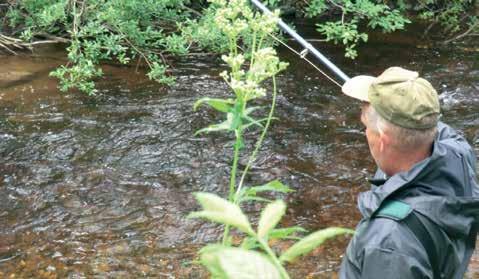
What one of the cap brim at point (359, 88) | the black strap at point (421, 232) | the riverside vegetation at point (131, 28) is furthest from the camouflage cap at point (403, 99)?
the riverside vegetation at point (131, 28)

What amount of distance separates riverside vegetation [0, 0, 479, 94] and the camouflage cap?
3.87 m

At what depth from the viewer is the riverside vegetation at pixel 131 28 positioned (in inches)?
245

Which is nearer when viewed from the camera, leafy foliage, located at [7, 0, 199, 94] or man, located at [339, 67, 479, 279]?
man, located at [339, 67, 479, 279]

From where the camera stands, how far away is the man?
1869 mm

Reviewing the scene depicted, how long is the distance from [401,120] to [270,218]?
4.40 ft

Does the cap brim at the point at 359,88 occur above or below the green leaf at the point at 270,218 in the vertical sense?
below

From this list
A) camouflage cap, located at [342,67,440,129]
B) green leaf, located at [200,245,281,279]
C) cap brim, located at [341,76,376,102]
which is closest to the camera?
green leaf, located at [200,245,281,279]

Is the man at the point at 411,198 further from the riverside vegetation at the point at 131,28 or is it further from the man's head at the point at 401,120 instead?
the riverside vegetation at the point at 131,28

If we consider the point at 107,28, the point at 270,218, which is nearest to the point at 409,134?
the point at 270,218

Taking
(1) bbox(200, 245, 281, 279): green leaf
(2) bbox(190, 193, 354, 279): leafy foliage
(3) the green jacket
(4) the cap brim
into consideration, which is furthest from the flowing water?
(1) bbox(200, 245, 281, 279): green leaf

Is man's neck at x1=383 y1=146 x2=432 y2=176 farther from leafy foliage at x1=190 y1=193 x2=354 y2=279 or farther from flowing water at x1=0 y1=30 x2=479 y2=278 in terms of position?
flowing water at x1=0 y1=30 x2=479 y2=278

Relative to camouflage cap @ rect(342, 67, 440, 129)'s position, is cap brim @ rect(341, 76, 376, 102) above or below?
below

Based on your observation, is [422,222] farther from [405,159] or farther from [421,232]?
[405,159]

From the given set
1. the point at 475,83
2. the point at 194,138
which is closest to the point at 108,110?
the point at 194,138
